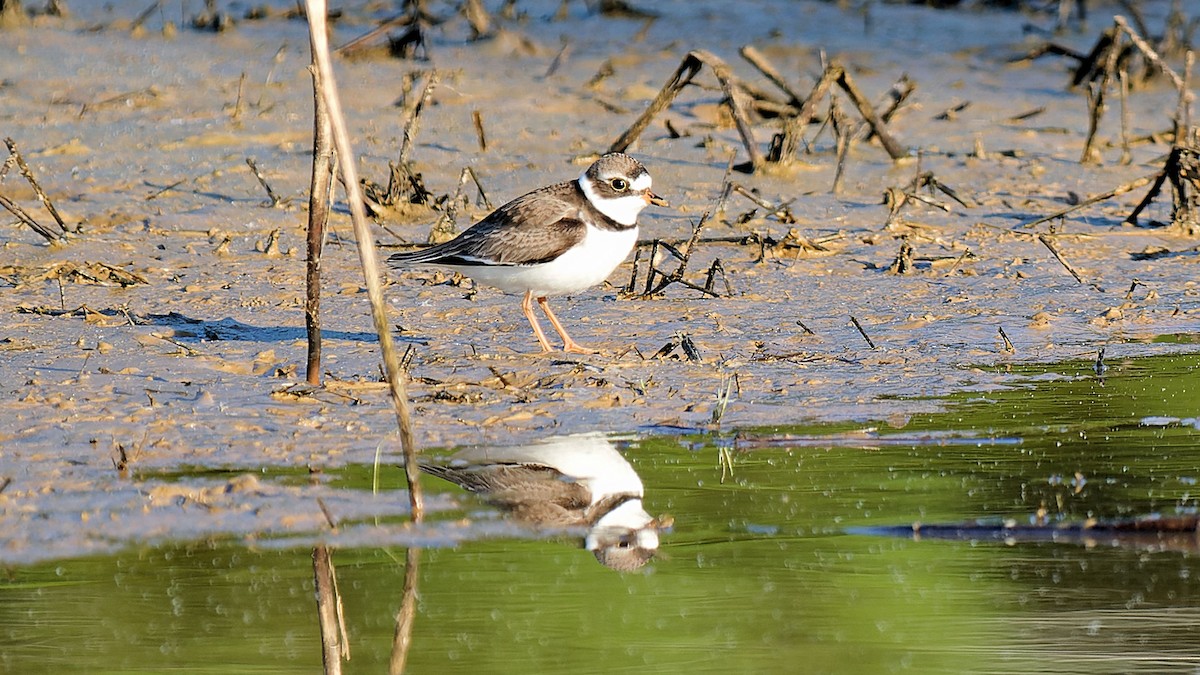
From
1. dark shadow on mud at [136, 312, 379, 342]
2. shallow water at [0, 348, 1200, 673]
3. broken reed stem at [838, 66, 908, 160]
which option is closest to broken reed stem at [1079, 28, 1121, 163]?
broken reed stem at [838, 66, 908, 160]

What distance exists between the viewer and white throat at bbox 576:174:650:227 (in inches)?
307

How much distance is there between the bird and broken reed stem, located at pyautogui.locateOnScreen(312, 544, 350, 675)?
2.74m

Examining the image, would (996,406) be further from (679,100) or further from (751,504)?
(679,100)

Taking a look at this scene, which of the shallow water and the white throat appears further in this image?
the white throat

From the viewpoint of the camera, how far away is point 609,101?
1280 cm

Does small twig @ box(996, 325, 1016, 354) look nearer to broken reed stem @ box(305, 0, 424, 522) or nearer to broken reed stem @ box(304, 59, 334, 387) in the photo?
broken reed stem @ box(304, 59, 334, 387)

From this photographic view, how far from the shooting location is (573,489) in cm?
551

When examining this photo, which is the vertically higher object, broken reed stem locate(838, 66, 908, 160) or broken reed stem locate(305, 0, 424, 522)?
broken reed stem locate(305, 0, 424, 522)

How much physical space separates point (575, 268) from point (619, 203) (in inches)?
15.2

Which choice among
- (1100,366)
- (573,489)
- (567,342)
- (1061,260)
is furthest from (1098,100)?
(573,489)

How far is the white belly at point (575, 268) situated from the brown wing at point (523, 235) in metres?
0.03

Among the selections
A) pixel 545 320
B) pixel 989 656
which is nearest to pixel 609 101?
pixel 545 320

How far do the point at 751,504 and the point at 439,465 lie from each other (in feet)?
3.43

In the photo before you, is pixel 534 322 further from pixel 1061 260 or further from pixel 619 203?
pixel 1061 260
